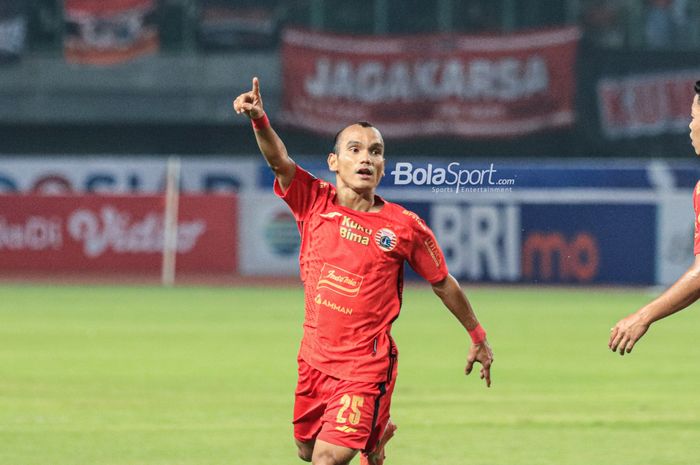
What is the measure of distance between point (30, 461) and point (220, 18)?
95.7 ft

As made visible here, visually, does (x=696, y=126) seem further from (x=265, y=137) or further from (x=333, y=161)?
(x=265, y=137)

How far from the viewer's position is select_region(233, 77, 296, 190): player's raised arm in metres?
7.02

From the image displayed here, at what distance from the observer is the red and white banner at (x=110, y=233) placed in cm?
2595

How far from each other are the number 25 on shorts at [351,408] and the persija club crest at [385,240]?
69cm

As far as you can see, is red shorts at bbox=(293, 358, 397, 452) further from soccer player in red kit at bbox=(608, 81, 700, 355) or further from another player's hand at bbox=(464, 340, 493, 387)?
soccer player in red kit at bbox=(608, 81, 700, 355)

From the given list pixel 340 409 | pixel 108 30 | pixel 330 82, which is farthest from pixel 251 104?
pixel 108 30

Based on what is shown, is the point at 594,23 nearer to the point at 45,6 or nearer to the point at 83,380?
the point at 45,6

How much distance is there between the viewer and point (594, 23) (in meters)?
36.2

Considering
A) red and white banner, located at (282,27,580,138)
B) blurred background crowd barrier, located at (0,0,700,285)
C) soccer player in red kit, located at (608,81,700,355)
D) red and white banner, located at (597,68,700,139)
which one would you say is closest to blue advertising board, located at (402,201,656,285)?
blurred background crowd barrier, located at (0,0,700,285)

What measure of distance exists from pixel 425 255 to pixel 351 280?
37 cm

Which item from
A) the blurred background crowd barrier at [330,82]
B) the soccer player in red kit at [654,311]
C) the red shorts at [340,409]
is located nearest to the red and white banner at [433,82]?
the blurred background crowd barrier at [330,82]

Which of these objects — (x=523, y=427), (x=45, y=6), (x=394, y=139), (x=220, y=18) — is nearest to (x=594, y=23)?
(x=394, y=139)

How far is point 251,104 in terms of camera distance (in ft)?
23.0

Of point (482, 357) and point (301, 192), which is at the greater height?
point (301, 192)
